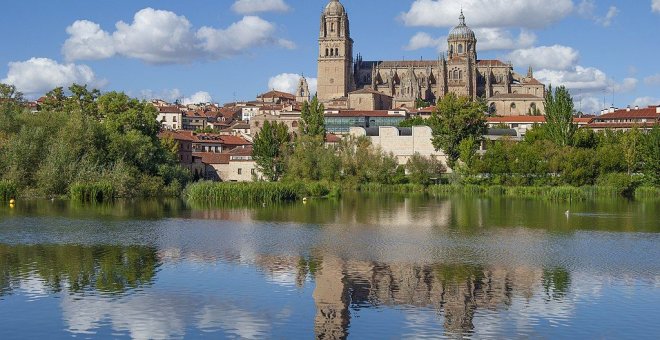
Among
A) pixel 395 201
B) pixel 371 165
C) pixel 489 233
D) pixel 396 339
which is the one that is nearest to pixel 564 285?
pixel 396 339

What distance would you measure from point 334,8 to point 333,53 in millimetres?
6300

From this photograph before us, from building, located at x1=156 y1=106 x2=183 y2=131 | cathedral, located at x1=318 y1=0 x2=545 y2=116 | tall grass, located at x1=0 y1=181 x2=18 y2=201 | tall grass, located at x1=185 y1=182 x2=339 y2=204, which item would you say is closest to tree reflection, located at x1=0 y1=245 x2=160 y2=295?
tall grass, located at x1=0 y1=181 x2=18 y2=201

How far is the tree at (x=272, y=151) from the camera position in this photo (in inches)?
2697

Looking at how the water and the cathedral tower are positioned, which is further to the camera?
the cathedral tower

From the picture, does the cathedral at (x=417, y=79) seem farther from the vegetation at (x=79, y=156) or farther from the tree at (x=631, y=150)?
the vegetation at (x=79, y=156)

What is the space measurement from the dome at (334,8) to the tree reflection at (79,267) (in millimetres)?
103933

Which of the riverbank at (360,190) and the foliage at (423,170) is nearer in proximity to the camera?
A: the riverbank at (360,190)

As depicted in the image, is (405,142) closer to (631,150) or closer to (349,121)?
Result: (349,121)

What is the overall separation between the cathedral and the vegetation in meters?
65.0

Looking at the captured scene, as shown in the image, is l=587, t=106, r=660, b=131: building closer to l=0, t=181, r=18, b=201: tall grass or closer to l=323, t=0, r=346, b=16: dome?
l=323, t=0, r=346, b=16: dome

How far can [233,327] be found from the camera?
1577cm

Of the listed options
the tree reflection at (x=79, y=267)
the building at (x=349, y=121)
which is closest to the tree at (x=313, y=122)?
the building at (x=349, y=121)

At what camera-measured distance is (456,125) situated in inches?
2958

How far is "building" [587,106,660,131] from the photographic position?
9112 centimetres
